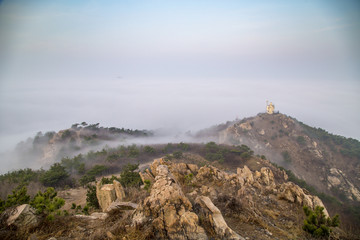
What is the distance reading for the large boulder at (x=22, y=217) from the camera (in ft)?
18.9

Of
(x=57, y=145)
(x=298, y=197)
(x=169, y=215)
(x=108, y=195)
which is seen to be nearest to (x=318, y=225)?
(x=298, y=197)

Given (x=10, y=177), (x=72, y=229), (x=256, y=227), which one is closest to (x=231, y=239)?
(x=256, y=227)

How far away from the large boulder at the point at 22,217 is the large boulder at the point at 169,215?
3.26 m

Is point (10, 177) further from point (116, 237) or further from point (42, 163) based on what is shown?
point (116, 237)

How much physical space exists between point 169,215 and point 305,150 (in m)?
62.2

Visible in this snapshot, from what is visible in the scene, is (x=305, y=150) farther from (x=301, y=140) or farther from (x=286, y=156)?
(x=286, y=156)

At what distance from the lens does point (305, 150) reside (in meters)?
55.5

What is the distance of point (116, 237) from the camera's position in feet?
17.4

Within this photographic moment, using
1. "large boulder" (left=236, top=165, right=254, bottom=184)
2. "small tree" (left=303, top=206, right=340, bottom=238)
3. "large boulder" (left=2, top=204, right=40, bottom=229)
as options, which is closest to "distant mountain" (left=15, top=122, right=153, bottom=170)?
"large boulder" (left=236, top=165, right=254, bottom=184)

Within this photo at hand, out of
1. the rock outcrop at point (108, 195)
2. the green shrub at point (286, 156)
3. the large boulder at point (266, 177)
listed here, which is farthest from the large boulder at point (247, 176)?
the green shrub at point (286, 156)

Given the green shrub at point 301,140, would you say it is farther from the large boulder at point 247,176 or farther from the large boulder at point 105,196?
the large boulder at point 105,196

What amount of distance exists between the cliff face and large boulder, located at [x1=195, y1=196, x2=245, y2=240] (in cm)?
5022

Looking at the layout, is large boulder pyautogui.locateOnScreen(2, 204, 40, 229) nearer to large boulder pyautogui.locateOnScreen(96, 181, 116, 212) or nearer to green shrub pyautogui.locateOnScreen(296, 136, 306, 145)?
large boulder pyautogui.locateOnScreen(96, 181, 116, 212)

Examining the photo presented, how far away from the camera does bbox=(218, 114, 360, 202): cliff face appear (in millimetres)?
45803
